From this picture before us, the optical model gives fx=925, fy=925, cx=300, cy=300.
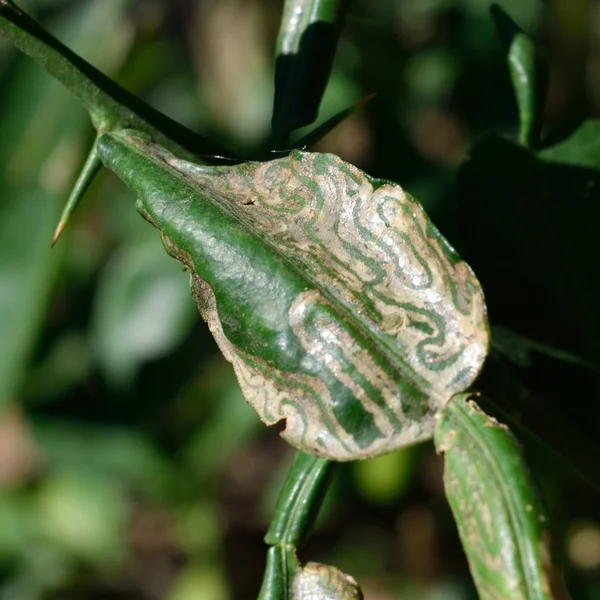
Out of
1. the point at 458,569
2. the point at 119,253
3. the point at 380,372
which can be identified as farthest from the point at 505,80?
the point at 380,372

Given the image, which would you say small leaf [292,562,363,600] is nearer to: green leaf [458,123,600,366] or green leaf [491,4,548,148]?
green leaf [458,123,600,366]

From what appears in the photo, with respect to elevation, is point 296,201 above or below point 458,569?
above

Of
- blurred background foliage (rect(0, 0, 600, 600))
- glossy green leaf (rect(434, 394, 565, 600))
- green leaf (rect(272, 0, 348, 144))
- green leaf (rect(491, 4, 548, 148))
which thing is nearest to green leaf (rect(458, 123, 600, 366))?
green leaf (rect(491, 4, 548, 148))

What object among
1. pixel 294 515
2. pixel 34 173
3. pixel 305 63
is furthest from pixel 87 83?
pixel 34 173

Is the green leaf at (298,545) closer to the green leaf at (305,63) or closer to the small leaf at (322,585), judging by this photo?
the small leaf at (322,585)

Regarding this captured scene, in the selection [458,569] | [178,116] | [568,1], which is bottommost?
[458,569]

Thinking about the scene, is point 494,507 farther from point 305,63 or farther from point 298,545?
point 305,63

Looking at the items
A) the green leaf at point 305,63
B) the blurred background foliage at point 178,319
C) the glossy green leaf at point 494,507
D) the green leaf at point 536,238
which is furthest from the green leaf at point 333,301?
the blurred background foliage at point 178,319

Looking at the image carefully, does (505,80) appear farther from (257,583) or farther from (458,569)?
(257,583)
